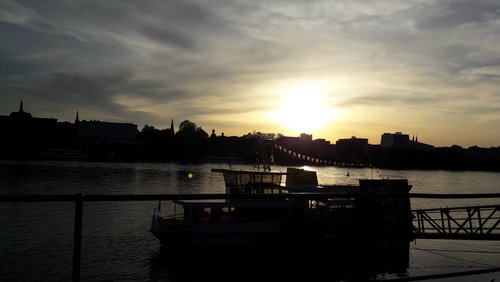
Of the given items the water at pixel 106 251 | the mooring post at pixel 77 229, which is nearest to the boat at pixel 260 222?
the water at pixel 106 251

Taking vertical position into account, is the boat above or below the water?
above

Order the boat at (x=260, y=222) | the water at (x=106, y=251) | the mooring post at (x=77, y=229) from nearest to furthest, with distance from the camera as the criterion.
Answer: the mooring post at (x=77, y=229), the water at (x=106, y=251), the boat at (x=260, y=222)

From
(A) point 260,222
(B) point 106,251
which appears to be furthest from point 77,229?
(B) point 106,251

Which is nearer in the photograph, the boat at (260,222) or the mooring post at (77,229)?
the mooring post at (77,229)

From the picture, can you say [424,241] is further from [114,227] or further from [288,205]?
[114,227]

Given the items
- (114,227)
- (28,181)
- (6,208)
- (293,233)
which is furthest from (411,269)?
(28,181)

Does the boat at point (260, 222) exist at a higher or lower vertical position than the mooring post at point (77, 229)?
lower

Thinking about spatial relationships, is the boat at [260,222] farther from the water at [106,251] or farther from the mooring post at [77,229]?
Result: the mooring post at [77,229]

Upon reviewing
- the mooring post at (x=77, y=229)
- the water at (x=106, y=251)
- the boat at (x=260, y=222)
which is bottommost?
the water at (x=106, y=251)

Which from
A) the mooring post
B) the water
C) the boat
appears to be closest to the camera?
the mooring post

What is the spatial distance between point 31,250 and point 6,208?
86.4ft

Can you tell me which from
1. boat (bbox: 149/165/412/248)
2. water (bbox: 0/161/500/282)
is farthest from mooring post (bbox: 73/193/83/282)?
boat (bbox: 149/165/412/248)

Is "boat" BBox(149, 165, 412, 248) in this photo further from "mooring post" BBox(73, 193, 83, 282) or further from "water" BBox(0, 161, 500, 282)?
"mooring post" BBox(73, 193, 83, 282)

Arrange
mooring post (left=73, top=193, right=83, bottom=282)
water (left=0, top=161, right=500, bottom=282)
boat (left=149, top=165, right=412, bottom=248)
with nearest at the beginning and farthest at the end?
mooring post (left=73, top=193, right=83, bottom=282) < water (left=0, top=161, right=500, bottom=282) < boat (left=149, top=165, right=412, bottom=248)
